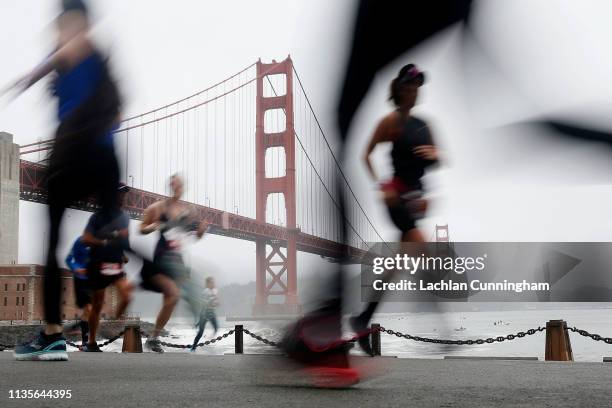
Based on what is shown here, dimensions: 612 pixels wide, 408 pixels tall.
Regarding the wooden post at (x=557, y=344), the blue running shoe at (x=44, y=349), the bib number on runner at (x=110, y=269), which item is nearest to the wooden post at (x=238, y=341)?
the wooden post at (x=557, y=344)

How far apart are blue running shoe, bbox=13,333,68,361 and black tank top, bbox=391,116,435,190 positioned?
2.12 meters

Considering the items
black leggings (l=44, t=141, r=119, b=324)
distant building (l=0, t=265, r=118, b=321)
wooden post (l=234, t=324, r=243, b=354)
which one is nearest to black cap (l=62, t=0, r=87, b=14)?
black leggings (l=44, t=141, r=119, b=324)

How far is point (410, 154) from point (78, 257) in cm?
123

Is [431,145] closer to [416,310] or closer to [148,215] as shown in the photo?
[416,310]

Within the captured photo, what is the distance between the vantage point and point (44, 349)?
104 inches

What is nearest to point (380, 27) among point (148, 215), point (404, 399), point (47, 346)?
point (148, 215)

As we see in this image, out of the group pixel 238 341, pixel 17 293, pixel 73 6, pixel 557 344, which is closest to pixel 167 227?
pixel 73 6

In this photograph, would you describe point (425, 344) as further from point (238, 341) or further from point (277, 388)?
point (277, 388)

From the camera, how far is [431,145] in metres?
0.81

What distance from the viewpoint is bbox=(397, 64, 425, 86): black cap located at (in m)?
0.79

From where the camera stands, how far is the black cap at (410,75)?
79cm

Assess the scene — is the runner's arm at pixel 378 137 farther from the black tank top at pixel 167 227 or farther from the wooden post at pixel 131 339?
the wooden post at pixel 131 339

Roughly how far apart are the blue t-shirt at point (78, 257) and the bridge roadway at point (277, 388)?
1.08ft

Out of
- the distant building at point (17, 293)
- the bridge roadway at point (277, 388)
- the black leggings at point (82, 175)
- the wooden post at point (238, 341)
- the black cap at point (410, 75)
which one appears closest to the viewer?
the black cap at point (410, 75)
